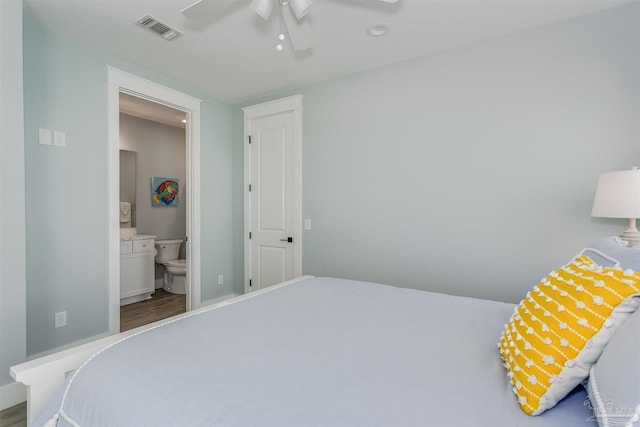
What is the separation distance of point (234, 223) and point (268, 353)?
3.06 metres

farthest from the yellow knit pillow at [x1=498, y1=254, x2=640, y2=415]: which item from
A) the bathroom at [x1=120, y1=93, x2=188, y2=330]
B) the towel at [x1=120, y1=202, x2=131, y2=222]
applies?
the towel at [x1=120, y1=202, x2=131, y2=222]

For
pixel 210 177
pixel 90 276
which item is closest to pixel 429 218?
pixel 210 177

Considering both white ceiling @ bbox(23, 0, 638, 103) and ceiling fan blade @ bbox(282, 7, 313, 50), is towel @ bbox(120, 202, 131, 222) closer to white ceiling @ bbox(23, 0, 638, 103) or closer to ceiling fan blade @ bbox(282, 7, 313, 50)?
white ceiling @ bbox(23, 0, 638, 103)

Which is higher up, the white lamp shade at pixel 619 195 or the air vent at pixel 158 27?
the air vent at pixel 158 27

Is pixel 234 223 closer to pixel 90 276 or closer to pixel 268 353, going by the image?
pixel 90 276

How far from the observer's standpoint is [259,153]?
145 inches

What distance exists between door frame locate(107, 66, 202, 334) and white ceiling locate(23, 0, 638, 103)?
198 millimetres

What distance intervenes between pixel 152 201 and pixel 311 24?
3.74 meters

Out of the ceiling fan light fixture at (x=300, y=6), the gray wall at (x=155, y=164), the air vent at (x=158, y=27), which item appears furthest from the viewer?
the gray wall at (x=155, y=164)

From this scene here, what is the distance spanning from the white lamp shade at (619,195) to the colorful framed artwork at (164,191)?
5.08 meters

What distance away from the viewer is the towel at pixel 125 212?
4.38 meters

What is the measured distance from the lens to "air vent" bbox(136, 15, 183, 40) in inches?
87.0

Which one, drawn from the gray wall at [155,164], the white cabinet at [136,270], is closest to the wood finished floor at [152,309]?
the white cabinet at [136,270]

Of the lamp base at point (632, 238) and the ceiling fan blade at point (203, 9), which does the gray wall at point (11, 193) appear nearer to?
the ceiling fan blade at point (203, 9)
